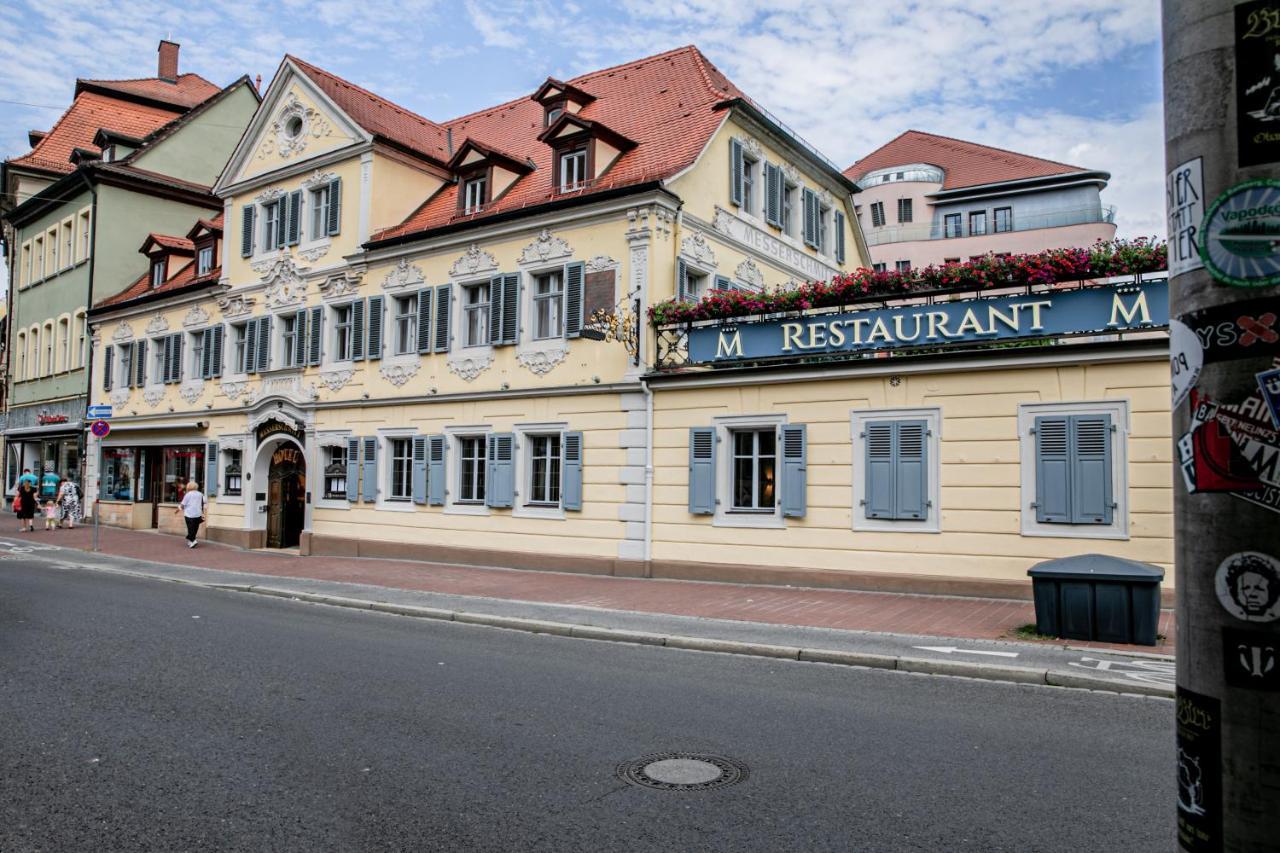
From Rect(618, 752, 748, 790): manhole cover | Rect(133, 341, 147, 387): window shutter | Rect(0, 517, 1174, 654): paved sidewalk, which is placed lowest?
Rect(0, 517, 1174, 654): paved sidewalk

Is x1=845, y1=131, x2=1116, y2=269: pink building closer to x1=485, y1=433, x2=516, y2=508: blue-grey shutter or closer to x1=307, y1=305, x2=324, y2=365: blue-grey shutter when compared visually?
x1=307, y1=305, x2=324, y2=365: blue-grey shutter

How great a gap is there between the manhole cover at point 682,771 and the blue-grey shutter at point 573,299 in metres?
13.8

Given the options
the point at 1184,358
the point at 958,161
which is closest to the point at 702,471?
the point at 1184,358

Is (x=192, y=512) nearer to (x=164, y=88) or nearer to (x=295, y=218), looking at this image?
(x=295, y=218)

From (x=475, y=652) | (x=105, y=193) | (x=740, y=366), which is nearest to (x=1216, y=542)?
(x=475, y=652)

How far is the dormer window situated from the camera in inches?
884

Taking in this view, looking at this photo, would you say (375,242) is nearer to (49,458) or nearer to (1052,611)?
(1052,611)

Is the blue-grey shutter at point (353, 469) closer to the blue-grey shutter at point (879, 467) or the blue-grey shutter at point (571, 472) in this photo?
the blue-grey shutter at point (571, 472)

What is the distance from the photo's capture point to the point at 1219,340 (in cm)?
191

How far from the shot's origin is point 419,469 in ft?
71.8

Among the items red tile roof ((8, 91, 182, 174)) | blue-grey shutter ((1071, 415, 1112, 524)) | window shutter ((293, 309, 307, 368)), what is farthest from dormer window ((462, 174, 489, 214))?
red tile roof ((8, 91, 182, 174))

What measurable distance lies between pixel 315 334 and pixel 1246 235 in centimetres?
2513

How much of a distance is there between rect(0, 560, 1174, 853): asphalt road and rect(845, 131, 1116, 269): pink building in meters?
43.8

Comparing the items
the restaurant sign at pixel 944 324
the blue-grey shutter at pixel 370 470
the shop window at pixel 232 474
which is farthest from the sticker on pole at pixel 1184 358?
the shop window at pixel 232 474
